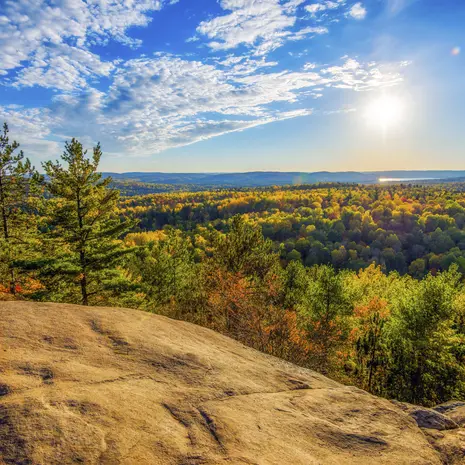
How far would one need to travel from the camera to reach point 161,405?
5.55 metres

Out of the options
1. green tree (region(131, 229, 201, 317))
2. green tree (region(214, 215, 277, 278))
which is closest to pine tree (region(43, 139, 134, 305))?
green tree (region(214, 215, 277, 278))

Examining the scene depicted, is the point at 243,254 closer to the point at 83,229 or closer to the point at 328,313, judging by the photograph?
the point at 328,313

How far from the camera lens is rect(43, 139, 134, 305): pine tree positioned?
1739cm

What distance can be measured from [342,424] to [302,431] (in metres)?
1.15

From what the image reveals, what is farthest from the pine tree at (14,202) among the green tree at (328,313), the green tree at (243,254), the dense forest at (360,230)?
the dense forest at (360,230)

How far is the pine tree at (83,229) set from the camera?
17.4 m

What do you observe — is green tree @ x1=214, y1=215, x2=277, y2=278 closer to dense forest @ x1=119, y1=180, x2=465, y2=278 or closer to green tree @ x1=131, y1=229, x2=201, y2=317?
green tree @ x1=131, y1=229, x2=201, y2=317

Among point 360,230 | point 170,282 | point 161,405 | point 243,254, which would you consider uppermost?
point 161,405

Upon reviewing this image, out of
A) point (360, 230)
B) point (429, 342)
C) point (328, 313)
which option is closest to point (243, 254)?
point (328, 313)

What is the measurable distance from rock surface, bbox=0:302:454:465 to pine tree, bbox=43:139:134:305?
9.37 m

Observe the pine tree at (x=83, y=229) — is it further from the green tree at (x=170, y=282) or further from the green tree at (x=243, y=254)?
the green tree at (x=170, y=282)

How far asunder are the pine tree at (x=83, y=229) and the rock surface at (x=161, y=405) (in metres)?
9.37

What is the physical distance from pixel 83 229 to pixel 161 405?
47.1 ft

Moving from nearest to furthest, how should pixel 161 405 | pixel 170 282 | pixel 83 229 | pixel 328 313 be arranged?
pixel 161 405
pixel 83 229
pixel 328 313
pixel 170 282
